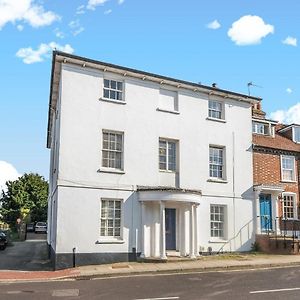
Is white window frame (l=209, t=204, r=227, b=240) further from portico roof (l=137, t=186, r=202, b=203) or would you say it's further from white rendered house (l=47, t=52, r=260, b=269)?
portico roof (l=137, t=186, r=202, b=203)

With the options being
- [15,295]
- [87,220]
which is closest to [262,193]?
[87,220]

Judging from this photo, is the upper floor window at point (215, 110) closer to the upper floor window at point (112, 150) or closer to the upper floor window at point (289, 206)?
the upper floor window at point (112, 150)

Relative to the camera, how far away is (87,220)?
19.4m

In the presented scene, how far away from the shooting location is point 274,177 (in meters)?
26.1

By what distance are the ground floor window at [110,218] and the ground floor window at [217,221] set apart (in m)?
5.39

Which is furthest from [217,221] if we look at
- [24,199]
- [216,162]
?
[24,199]

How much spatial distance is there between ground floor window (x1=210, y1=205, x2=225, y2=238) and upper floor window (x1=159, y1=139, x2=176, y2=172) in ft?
10.5

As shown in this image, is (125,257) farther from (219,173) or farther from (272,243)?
(272,243)

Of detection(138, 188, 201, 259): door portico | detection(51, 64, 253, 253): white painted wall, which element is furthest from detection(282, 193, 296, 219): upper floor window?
detection(138, 188, 201, 259): door portico

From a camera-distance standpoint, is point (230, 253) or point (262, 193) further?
point (262, 193)

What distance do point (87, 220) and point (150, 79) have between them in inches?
299

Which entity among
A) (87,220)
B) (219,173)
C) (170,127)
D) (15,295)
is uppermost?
(170,127)

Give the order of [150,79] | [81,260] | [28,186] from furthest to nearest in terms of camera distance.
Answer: [28,186] < [150,79] < [81,260]

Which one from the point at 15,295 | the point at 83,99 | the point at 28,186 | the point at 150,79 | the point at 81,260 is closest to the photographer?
the point at 15,295
